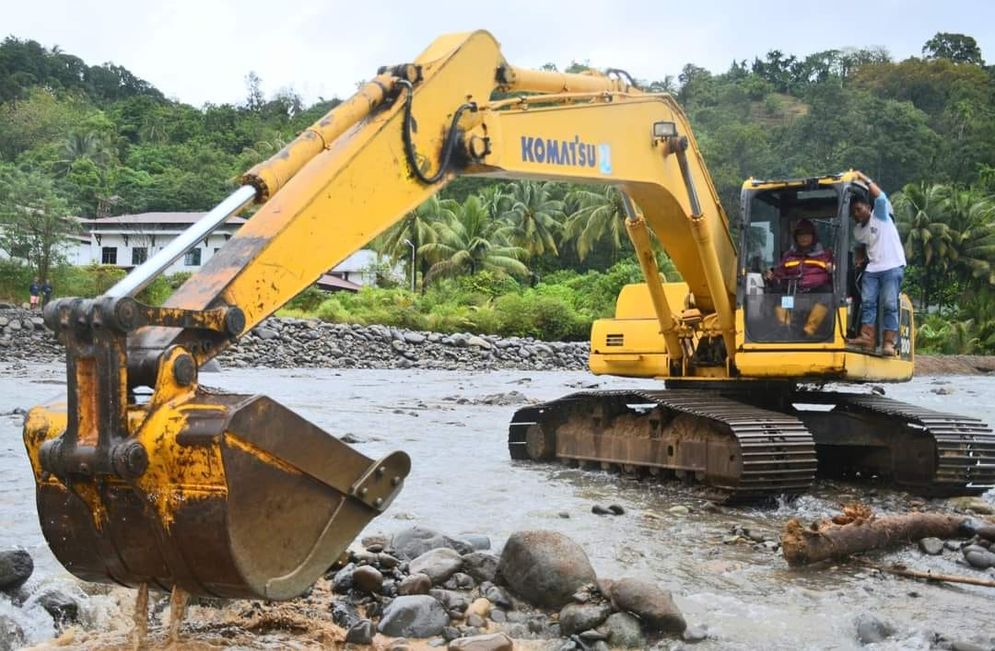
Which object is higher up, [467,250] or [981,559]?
[467,250]

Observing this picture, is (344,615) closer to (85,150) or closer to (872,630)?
(872,630)

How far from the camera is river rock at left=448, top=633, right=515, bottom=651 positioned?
454 cm

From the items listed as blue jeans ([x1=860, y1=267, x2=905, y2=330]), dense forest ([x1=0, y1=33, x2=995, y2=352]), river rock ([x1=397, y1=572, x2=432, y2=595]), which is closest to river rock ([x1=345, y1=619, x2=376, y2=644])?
river rock ([x1=397, y1=572, x2=432, y2=595])

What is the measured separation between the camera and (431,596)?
5.14 metres

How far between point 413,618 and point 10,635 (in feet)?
5.53

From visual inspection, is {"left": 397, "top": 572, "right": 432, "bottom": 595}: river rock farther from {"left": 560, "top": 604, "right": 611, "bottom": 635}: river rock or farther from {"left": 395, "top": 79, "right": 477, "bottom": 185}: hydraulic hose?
{"left": 395, "top": 79, "right": 477, "bottom": 185}: hydraulic hose

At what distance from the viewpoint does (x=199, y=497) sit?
3.71m

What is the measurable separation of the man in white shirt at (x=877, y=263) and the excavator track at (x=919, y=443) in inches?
28.5

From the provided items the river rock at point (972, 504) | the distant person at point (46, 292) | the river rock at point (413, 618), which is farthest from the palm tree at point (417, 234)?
the river rock at point (413, 618)

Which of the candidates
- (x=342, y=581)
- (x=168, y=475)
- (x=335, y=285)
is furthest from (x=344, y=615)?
(x=335, y=285)

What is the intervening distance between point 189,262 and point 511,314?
20.3 m

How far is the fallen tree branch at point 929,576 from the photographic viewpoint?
5809 mm

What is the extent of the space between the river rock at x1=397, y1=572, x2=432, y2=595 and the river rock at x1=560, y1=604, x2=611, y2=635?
698 mm

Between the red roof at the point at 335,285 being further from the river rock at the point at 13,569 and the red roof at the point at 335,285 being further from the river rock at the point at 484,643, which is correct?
the river rock at the point at 484,643
